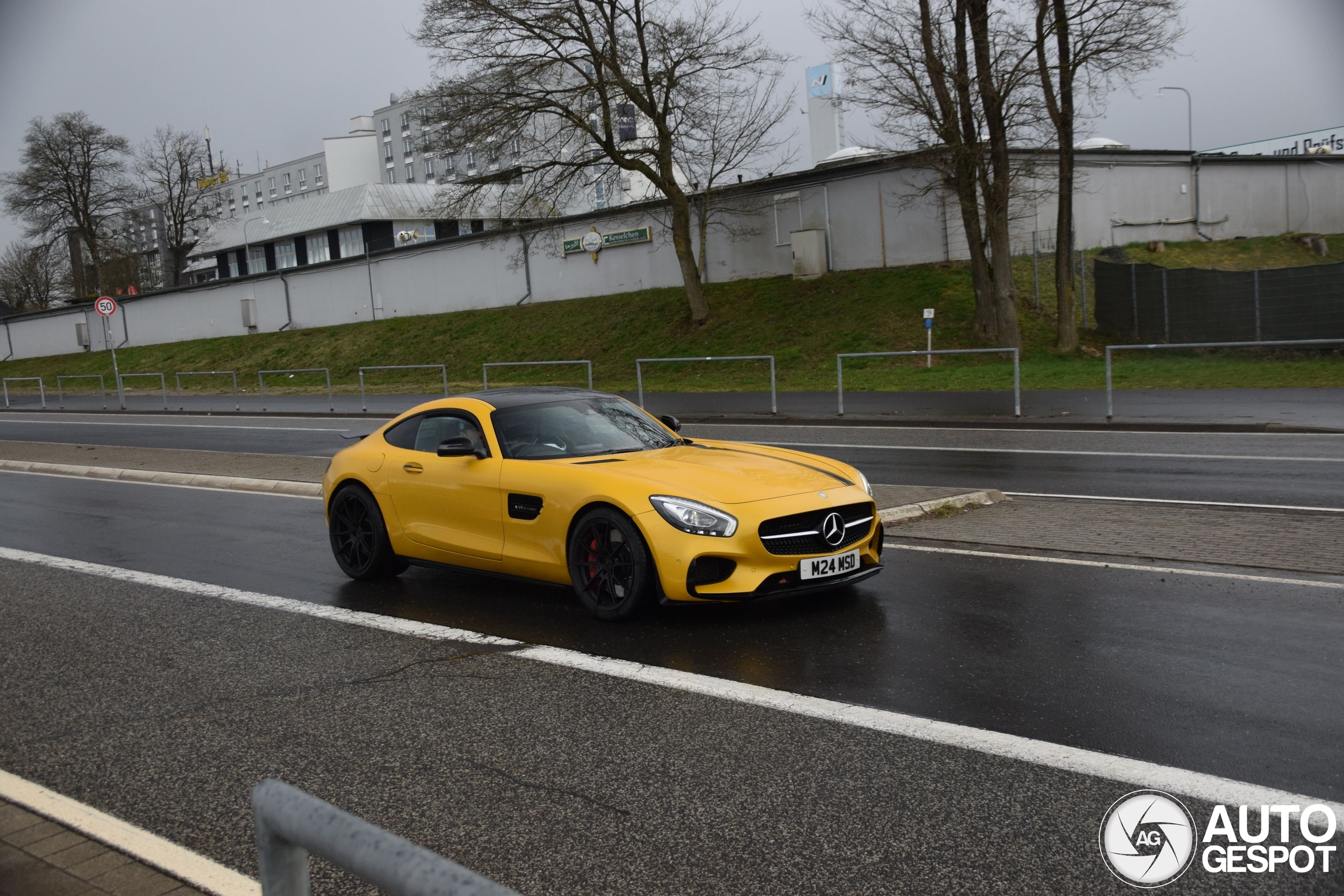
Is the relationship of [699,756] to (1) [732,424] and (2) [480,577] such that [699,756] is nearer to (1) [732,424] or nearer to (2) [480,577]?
(2) [480,577]

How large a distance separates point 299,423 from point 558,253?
19.2 m

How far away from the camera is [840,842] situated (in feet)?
12.0

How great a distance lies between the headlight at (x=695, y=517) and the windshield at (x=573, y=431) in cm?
113

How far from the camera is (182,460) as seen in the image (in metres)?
16.7

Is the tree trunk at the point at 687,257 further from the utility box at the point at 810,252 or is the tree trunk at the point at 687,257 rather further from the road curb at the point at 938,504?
the road curb at the point at 938,504

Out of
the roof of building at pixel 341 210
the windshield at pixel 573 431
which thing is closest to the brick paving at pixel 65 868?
the windshield at pixel 573 431

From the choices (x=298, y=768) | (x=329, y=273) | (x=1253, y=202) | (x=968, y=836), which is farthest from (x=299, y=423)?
(x=1253, y=202)

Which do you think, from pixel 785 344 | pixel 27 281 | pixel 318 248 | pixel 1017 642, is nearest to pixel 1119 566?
pixel 1017 642

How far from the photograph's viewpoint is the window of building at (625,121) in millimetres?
33156

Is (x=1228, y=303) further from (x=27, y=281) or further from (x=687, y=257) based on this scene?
(x=27, y=281)

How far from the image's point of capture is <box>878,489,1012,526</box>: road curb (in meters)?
9.49

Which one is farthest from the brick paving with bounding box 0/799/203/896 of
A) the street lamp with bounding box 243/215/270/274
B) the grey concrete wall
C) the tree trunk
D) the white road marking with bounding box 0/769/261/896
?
the street lamp with bounding box 243/215/270/274

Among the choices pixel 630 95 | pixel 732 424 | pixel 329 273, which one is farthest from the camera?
pixel 329 273

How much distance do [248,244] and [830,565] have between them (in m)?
82.3
